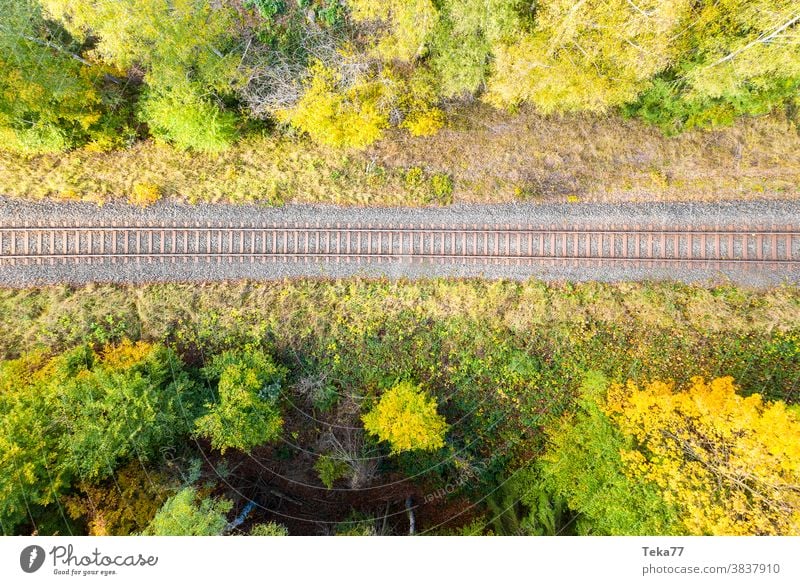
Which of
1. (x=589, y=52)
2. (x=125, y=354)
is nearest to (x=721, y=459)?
(x=589, y=52)

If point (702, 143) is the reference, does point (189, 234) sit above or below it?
below

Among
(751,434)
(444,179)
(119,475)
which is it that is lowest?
(119,475)

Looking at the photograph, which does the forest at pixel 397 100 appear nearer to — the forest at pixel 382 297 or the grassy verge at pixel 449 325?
the forest at pixel 382 297

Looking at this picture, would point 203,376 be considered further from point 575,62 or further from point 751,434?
point 751,434

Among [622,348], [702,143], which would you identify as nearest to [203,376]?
[622,348]

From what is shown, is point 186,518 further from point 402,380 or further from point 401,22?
point 401,22
